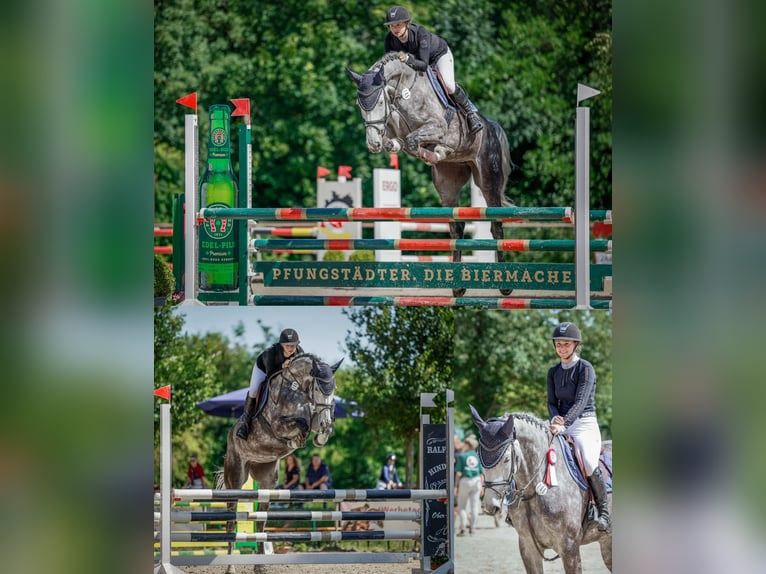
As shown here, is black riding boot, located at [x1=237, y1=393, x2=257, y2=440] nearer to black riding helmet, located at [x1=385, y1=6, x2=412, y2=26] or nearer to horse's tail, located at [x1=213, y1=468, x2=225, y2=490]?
horse's tail, located at [x1=213, y1=468, x2=225, y2=490]

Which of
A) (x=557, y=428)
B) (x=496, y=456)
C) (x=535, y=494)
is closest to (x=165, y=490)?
(x=496, y=456)

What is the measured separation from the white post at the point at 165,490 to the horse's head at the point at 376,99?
1.77 m

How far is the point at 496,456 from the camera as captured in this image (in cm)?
500

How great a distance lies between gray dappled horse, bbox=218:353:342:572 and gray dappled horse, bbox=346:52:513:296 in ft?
3.61

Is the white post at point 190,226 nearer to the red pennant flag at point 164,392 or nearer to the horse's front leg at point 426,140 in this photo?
the red pennant flag at point 164,392

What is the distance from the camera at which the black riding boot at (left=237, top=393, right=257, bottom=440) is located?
6.02 meters

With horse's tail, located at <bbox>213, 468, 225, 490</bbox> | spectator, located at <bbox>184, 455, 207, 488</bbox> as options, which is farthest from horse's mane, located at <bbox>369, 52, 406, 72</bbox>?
spectator, located at <bbox>184, 455, 207, 488</bbox>

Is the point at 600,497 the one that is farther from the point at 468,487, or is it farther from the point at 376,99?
the point at 468,487

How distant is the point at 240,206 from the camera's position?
651 cm

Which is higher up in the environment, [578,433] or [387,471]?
[578,433]
